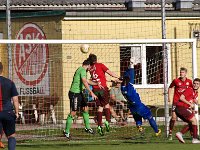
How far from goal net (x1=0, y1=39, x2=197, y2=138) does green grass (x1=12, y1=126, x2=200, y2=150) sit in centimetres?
45

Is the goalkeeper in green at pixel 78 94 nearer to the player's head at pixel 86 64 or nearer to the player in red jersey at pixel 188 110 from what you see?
the player's head at pixel 86 64

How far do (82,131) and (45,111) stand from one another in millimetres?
1293

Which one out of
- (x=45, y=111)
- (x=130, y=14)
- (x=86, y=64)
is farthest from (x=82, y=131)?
(x=130, y=14)

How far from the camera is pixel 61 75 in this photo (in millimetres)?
26359

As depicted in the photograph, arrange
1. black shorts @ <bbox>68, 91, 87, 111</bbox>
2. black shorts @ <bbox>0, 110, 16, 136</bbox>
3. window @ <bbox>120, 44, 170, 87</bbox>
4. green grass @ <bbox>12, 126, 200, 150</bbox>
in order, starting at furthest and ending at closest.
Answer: window @ <bbox>120, 44, 170, 87</bbox> < black shorts @ <bbox>68, 91, 87, 111</bbox> < green grass @ <bbox>12, 126, 200, 150</bbox> < black shorts @ <bbox>0, 110, 16, 136</bbox>

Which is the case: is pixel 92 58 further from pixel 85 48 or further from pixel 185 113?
pixel 185 113

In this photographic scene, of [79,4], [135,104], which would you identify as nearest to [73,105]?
[135,104]

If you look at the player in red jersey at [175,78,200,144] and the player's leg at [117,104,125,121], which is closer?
the player in red jersey at [175,78,200,144]

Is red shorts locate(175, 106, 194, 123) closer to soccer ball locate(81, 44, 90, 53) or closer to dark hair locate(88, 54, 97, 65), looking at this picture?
dark hair locate(88, 54, 97, 65)

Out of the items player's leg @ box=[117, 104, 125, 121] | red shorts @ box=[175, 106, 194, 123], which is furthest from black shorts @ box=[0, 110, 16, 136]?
player's leg @ box=[117, 104, 125, 121]

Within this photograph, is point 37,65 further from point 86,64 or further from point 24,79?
point 86,64

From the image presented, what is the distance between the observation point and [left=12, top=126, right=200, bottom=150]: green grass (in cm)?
2071

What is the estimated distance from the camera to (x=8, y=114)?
1777 centimetres

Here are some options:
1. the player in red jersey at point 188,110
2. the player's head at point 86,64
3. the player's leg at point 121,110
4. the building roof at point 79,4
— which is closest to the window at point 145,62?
the player's leg at point 121,110
